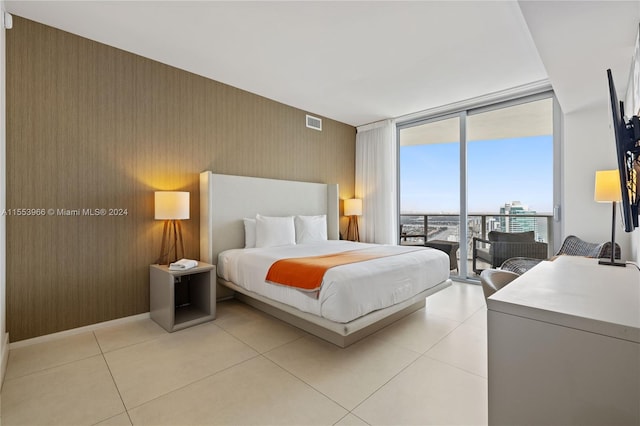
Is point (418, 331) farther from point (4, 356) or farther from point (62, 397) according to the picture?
point (4, 356)

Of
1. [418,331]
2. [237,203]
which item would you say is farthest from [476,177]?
[237,203]

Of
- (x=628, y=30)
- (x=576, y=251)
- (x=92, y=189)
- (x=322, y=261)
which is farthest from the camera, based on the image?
(x=576, y=251)

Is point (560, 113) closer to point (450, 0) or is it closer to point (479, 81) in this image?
point (479, 81)

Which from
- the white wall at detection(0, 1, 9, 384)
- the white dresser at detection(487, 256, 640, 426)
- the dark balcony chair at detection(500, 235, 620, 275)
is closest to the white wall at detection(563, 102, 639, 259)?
the dark balcony chair at detection(500, 235, 620, 275)

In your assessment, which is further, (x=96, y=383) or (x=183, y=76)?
(x=183, y=76)

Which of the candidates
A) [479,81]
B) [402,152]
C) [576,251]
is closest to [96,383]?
[576,251]

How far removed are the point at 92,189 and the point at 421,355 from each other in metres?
3.43

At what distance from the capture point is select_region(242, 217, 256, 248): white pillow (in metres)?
3.88

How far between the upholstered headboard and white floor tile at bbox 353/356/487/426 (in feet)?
8.22

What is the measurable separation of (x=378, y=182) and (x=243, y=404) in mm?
4381

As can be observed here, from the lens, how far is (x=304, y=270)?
8.19ft

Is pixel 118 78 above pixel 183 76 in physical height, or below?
below

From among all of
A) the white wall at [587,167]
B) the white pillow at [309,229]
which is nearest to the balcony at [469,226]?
the white wall at [587,167]

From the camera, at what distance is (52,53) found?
272cm
